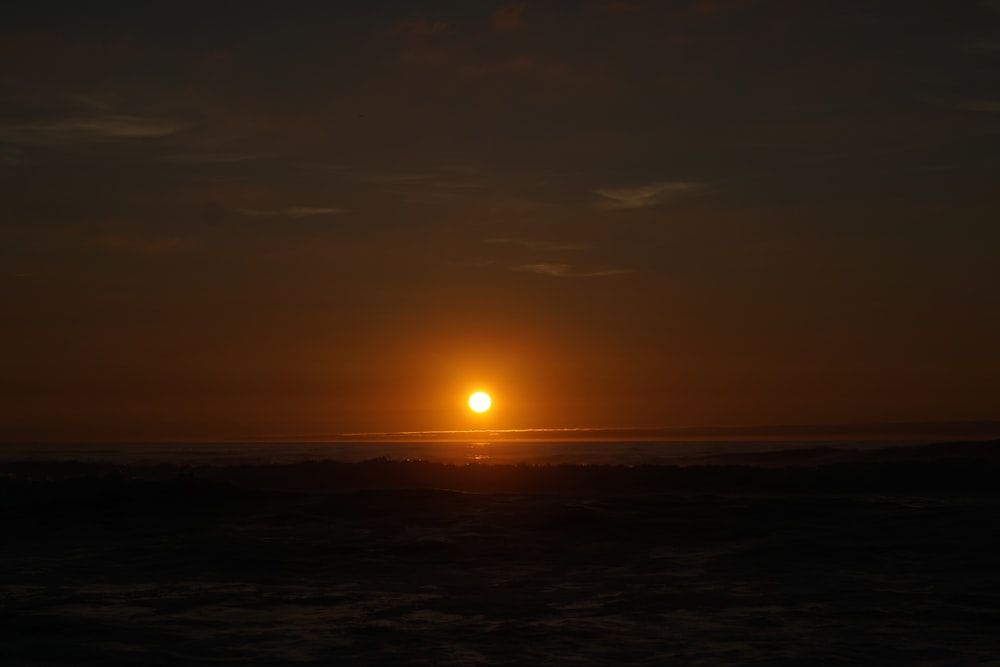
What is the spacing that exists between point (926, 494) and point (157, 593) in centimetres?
1832

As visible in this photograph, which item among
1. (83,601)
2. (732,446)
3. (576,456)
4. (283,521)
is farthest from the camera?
(732,446)

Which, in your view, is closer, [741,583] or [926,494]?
[741,583]

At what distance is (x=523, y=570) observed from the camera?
17438 mm

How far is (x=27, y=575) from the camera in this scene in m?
17.7

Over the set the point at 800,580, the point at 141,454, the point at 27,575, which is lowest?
the point at 800,580

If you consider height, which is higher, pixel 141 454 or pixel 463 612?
pixel 141 454

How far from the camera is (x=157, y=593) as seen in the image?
15.9 m

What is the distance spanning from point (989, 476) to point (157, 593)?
2112 centimetres

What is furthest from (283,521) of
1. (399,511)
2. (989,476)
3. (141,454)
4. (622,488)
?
(141,454)

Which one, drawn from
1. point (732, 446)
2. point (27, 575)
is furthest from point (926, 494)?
point (732, 446)

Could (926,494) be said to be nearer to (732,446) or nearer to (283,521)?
(283,521)

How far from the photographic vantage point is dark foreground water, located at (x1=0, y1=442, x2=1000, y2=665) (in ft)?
39.9

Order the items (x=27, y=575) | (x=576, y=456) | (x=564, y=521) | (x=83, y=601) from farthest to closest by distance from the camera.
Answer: (x=576, y=456) → (x=564, y=521) → (x=27, y=575) → (x=83, y=601)

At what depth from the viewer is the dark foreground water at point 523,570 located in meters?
12.2
